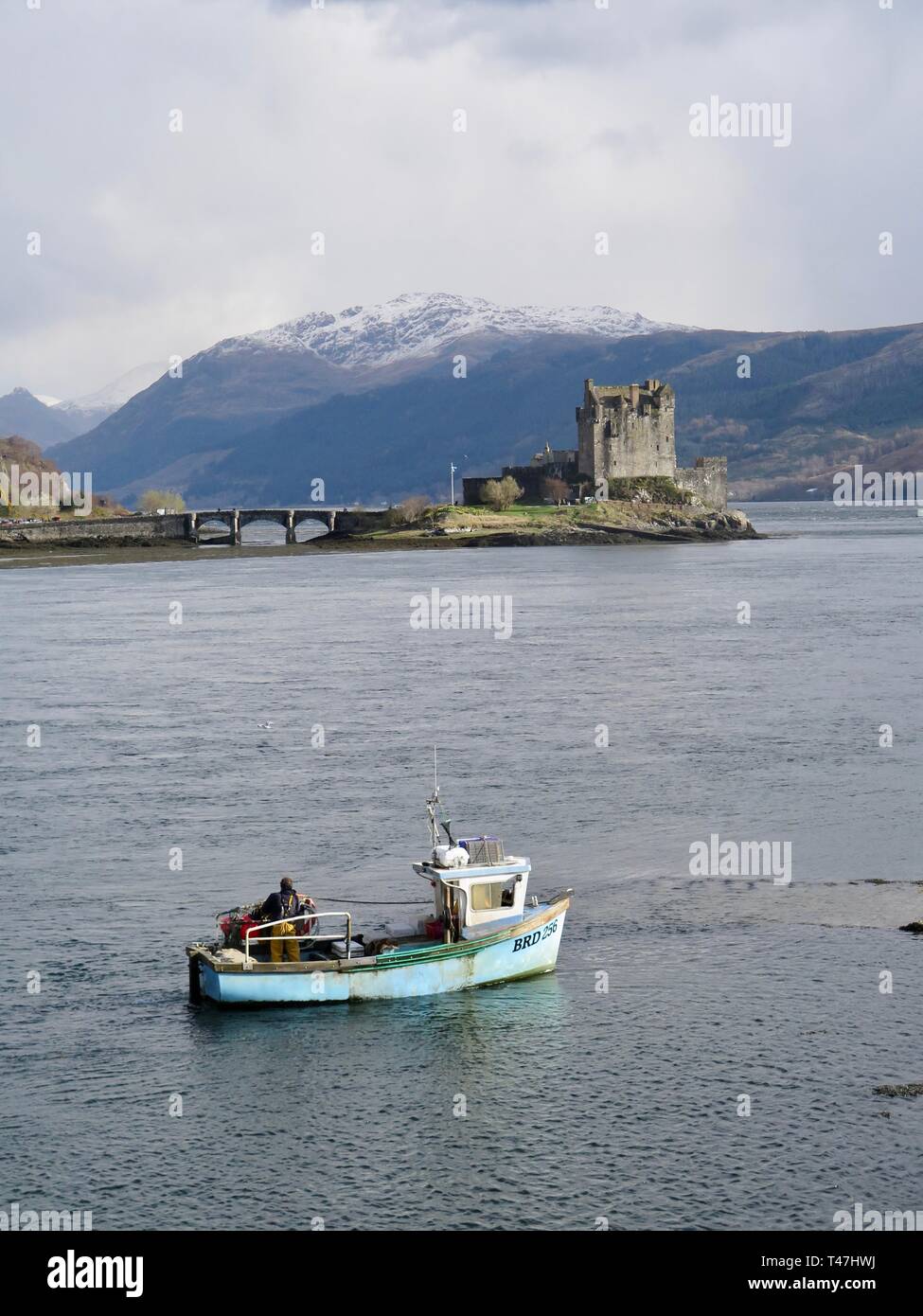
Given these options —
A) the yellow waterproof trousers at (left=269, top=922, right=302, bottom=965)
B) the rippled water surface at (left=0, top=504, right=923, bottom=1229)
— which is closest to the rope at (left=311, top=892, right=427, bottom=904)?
the rippled water surface at (left=0, top=504, right=923, bottom=1229)

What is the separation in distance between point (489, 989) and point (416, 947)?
1.48 metres

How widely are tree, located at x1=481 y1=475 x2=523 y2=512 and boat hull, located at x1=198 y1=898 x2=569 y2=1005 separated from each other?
165654mm

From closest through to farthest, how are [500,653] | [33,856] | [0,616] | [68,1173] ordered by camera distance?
[68,1173]
[33,856]
[500,653]
[0,616]

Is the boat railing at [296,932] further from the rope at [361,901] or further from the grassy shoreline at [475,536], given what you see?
the grassy shoreline at [475,536]

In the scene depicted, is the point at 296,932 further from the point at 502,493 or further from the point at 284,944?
the point at 502,493

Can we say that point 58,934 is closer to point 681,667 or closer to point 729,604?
point 681,667

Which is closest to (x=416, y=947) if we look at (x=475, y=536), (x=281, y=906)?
(x=281, y=906)

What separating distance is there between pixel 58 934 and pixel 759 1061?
13.4 metres

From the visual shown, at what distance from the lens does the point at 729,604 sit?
105m

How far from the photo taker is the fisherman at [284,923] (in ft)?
94.1

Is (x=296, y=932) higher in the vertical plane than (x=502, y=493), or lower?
lower

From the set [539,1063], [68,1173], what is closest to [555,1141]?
[539,1063]

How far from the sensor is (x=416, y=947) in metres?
29.4

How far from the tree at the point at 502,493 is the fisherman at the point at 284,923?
166 m
